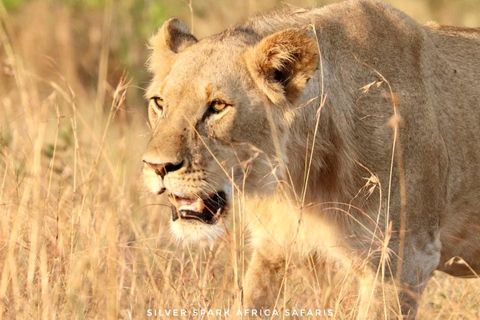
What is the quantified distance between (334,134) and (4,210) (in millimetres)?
2045

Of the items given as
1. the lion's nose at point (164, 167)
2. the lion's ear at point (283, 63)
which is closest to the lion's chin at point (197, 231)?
the lion's nose at point (164, 167)

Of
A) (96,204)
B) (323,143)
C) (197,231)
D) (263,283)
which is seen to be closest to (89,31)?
(96,204)

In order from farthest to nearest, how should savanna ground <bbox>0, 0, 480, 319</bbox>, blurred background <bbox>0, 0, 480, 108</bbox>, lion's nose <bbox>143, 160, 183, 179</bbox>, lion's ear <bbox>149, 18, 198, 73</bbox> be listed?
blurred background <bbox>0, 0, 480, 108</bbox>
lion's ear <bbox>149, 18, 198, 73</bbox>
savanna ground <bbox>0, 0, 480, 319</bbox>
lion's nose <bbox>143, 160, 183, 179</bbox>

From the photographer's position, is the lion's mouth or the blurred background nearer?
the lion's mouth

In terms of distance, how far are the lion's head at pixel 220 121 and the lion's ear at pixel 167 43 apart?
36 cm

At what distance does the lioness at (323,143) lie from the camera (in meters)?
4.15

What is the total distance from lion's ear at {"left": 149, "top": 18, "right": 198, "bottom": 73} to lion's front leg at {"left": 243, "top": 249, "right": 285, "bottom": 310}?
1.27m

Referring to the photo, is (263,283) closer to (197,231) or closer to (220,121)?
(197,231)

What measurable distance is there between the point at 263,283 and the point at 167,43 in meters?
1.54

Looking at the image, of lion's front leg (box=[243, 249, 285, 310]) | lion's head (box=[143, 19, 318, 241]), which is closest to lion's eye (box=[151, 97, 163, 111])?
lion's head (box=[143, 19, 318, 241])

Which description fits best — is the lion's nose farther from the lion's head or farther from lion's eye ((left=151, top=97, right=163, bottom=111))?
lion's eye ((left=151, top=97, right=163, bottom=111))

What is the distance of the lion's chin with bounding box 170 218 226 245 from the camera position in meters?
4.14

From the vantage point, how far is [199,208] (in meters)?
4.16

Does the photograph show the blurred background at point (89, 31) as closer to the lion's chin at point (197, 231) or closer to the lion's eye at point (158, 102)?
the lion's eye at point (158, 102)
